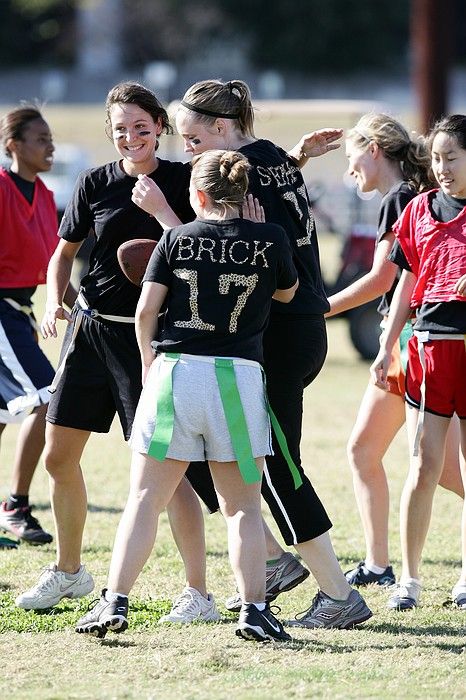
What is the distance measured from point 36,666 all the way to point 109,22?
57605 millimetres

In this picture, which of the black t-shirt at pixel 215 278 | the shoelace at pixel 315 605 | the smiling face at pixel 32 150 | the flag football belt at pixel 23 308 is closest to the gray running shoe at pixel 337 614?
the shoelace at pixel 315 605

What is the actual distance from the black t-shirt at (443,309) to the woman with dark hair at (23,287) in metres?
2.14

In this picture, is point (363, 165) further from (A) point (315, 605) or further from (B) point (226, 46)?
(B) point (226, 46)

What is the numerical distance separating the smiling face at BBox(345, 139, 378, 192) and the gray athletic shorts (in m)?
1.38

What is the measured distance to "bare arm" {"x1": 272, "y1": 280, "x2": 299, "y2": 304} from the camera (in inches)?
180

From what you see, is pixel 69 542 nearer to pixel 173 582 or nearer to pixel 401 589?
pixel 173 582

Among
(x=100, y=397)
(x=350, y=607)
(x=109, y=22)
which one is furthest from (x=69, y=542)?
(x=109, y=22)

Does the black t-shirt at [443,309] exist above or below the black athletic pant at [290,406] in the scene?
above

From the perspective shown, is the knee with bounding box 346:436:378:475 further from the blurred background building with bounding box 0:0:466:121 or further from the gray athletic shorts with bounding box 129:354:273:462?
the blurred background building with bounding box 0:0:466:121

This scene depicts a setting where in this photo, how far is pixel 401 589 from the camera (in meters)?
5.18

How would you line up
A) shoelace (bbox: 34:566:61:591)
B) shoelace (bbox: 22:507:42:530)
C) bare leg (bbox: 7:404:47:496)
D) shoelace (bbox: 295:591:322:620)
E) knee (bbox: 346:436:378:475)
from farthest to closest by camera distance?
bare leg (bbox: 7:404:47:496) → shoelace (bbox: 22:507:42:530) → knee (bbox: 346:436:378:475) → shoelace (bbox: 34:566:61:591) → shoelace (bbox: 295:591:322:620)

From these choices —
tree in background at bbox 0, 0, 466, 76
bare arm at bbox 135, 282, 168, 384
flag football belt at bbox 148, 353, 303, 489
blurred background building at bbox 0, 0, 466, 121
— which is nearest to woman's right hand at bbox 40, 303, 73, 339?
bare arm at bbox 135, 282, 168, 384

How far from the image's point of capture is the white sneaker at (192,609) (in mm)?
4844

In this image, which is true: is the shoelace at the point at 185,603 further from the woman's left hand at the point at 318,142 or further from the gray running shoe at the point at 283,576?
the woman's left hand at the point at 318,142
